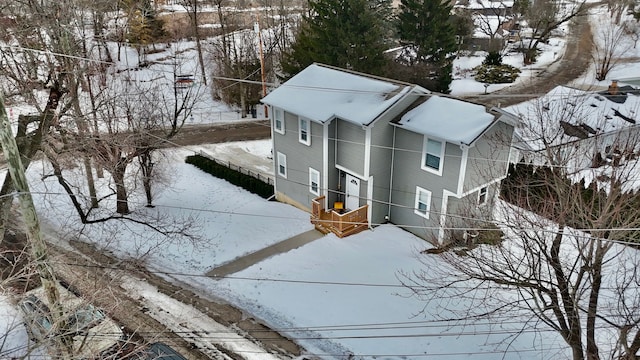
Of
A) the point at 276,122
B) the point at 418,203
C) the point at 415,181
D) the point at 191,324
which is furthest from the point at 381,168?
the point at 191,324

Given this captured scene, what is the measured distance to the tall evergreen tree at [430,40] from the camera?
36.2 m

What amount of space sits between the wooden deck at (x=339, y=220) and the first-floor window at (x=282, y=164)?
2.62m

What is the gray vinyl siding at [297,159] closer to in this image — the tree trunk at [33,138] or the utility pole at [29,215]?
the tree trunk at [33,138]

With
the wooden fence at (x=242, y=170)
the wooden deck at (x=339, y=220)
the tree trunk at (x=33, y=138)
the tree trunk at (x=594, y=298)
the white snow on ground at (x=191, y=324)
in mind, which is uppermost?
Result: the tree trunk at (x=33, y=138)

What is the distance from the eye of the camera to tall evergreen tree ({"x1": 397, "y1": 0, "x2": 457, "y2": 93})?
119 feet

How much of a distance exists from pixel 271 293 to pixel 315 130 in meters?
6.82

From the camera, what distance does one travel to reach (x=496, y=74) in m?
42.2

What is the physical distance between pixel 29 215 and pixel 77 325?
2.03m

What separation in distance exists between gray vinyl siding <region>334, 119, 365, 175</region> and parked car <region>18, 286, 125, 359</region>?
1000cm

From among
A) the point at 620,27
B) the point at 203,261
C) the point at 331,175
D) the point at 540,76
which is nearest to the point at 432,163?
the point at 331,175

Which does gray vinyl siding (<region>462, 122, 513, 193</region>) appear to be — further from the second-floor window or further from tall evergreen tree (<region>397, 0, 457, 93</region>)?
tall evergreen tree (<region>397, 0, 457, 93</region>)

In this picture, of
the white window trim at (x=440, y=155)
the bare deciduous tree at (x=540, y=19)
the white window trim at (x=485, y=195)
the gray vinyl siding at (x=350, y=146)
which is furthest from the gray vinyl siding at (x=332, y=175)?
the bare deciduous tree at (x=540, y=19)

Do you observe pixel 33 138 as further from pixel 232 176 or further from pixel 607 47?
pixel 607 47

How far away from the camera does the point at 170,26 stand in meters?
54.5
